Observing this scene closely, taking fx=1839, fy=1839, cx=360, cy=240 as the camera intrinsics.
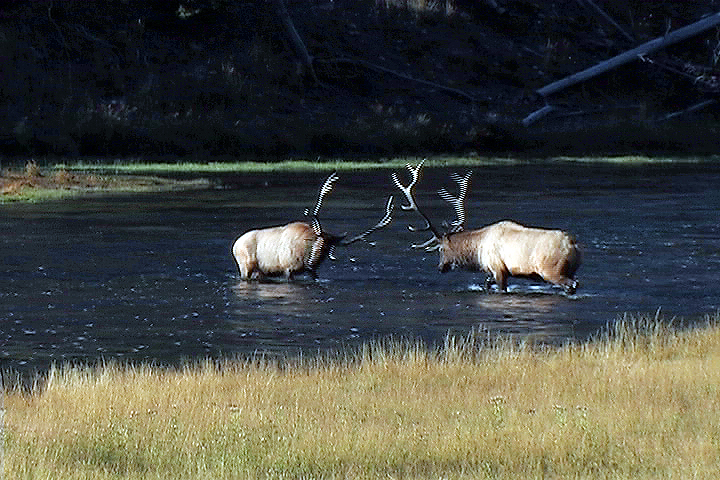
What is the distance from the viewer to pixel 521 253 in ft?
77.6

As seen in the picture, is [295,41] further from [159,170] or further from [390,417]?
[390,417]

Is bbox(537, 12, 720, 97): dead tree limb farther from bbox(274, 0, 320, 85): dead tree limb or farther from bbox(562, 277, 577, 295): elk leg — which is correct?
bbox(562, 277, 577, 295): elk leg

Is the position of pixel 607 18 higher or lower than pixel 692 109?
higher

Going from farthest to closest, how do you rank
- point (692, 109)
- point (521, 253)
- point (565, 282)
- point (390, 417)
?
point (692, 109), point (521, 253), point (565, 282), point (390, 417)

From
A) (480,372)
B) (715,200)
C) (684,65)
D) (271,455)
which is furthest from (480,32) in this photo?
(271,455)

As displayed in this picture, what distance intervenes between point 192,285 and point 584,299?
5.38m

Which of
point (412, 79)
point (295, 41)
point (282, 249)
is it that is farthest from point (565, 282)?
point (412, 79)

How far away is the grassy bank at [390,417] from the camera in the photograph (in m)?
11.8

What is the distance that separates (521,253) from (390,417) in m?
10.1

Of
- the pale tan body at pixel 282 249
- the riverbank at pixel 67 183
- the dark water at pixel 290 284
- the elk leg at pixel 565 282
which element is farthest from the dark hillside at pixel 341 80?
the elk leg at pixel 565 282

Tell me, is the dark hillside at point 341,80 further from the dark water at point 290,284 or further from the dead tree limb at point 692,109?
the dark water at point 290,284

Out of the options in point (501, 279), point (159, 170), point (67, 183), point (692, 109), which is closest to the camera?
point (501, 279)

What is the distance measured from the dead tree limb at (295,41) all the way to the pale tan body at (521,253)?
36.6 metres

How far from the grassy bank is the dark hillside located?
35298mm
